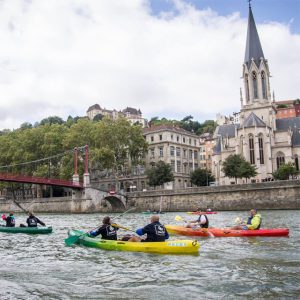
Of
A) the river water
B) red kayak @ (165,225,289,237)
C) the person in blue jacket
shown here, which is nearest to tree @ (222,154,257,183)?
red kayak @ (165,225,289,237)

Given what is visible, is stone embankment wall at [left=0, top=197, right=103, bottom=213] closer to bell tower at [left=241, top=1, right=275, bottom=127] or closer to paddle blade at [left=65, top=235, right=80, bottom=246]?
bell tower at [left=241, top=1, right=275, bottom=127]

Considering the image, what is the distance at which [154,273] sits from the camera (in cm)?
1176

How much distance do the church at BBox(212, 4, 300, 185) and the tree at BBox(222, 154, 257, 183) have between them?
5.44 metres

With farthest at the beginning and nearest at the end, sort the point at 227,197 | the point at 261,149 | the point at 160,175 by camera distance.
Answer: the point at 261,149 < the point at 160,175 < the point at 227,197

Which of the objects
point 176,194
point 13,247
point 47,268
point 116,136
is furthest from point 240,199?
point 47,268

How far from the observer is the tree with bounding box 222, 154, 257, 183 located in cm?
6188

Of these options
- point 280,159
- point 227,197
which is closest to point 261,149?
point 280,159

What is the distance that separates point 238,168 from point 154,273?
5233 cm

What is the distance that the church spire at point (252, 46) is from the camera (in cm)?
7625

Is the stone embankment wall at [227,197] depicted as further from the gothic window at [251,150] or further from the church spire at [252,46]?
the church spire at [252,46]

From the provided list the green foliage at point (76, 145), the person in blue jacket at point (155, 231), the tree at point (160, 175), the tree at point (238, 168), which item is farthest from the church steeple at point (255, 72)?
the person in blue jacket at point (155, 231)

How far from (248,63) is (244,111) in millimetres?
8658

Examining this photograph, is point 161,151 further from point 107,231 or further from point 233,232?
point 107,231

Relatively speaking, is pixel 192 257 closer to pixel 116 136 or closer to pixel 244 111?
pixel 116 136
